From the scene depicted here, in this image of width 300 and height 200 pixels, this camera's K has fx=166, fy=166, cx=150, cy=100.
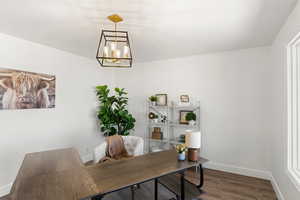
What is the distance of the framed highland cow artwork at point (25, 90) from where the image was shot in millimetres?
2668

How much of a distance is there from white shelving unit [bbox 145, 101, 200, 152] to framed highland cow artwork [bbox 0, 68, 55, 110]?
2.34 metres

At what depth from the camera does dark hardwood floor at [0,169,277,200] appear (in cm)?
253

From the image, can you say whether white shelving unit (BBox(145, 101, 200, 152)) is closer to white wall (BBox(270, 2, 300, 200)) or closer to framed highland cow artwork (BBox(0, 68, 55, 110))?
white wall (BBox(270, 2, 300, 200))

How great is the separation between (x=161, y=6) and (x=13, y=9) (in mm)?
1745

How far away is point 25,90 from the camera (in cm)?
291

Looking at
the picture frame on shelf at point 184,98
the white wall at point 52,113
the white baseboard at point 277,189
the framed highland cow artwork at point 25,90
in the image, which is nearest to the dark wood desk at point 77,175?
the white wall at point 52,113

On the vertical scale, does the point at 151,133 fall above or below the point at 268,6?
below

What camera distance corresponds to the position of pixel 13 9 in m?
1.97

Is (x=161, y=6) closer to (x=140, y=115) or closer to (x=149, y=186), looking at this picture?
(x=149, y=186)

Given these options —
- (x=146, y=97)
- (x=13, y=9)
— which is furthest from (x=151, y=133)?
(x=13, y=9)

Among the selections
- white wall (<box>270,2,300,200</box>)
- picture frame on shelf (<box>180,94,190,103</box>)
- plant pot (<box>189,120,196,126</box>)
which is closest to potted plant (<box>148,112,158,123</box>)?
picture frame on shelf (<box>180,94,190,103</box>)

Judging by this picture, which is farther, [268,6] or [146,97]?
[146,97]

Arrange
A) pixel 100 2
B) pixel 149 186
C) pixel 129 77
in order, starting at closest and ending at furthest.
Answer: pixel 100 2
pixel 149 186
pixel 129 77

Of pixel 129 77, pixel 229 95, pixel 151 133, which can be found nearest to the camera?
pixel 229 95
